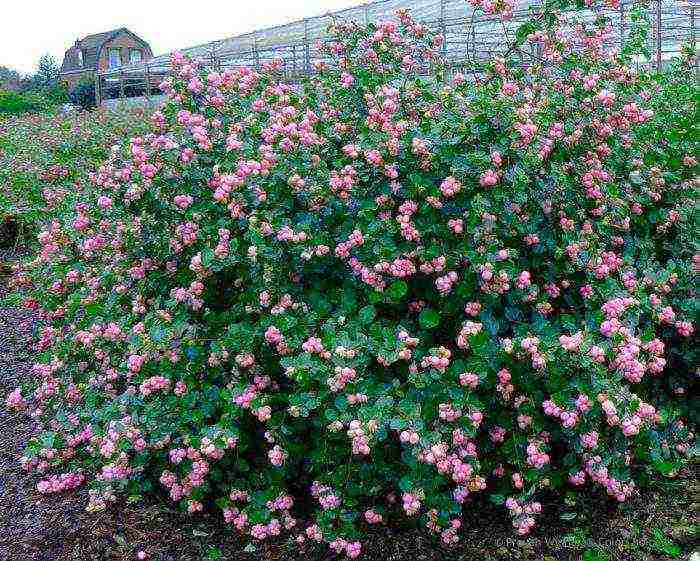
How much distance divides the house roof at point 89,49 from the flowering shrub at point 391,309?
4737 centimetres

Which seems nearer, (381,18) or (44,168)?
(44,168)

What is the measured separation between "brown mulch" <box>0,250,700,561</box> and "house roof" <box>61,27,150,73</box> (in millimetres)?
47661

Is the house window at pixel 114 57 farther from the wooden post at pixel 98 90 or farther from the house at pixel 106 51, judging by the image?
the wooden post at pixel 98 90

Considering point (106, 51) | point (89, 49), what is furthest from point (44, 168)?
point (89, 49)

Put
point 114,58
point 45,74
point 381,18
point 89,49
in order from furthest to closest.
Result: point 114,58, point 89,49, point 45,74, point 381,18

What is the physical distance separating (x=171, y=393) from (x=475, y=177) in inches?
53.3

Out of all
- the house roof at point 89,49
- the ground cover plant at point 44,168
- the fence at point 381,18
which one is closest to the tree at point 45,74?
the house roof at point 89,49

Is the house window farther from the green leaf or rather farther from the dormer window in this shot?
the green leaf

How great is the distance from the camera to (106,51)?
47969 mm

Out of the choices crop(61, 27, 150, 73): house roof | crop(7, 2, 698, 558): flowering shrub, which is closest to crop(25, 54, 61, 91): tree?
crop(61, 27, 150, 73): house roof

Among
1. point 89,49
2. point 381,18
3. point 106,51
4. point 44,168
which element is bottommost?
point 44,168

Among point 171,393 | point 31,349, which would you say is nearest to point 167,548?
point 171,393

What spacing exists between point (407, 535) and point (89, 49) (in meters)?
50.7

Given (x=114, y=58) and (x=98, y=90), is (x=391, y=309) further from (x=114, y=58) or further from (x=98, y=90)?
(x=114, y=58)
